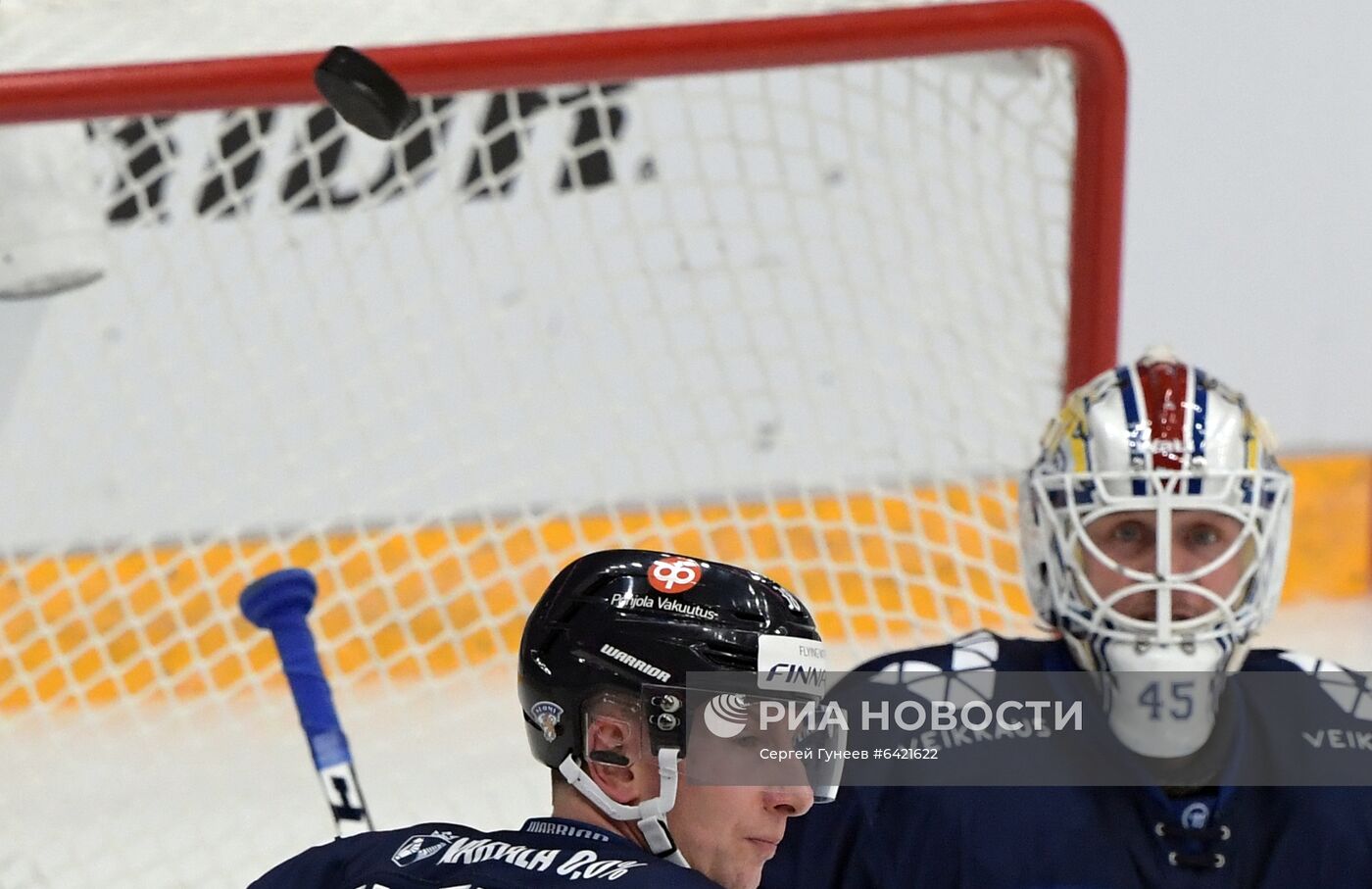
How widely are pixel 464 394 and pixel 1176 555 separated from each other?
175cm

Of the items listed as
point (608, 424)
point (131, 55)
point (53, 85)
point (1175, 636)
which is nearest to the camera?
point (1175, 636)

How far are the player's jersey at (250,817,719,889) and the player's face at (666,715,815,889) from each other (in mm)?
73

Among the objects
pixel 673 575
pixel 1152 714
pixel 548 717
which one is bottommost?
pixel 1152 714

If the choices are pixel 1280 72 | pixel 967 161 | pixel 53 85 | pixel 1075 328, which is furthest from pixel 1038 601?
pixel 1280 72

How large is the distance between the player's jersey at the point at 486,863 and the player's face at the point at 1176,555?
60 cm

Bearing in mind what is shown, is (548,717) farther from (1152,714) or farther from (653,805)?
(1152,714)

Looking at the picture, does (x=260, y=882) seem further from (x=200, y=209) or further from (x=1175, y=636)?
(x=200, y=209)

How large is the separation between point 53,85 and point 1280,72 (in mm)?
2508

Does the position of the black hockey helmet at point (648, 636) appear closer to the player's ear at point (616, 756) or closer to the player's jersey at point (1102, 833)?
the player's ear at point (616, 756)

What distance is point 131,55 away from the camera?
2.01 m

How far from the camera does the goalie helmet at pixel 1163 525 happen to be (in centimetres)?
154

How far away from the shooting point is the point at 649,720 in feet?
4.16

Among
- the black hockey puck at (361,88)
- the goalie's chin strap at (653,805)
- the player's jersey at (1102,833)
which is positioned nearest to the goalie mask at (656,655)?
the goalie's chin strap at (653,805)

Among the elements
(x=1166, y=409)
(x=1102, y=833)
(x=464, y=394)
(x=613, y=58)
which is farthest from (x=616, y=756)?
(x=464, y=394)
